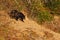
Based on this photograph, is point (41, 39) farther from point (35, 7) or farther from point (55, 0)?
point (55, 0)

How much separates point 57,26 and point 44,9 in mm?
1746

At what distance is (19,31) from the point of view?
12.4m

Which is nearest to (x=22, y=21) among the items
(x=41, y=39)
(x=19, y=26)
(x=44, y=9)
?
(x=19, y=26)

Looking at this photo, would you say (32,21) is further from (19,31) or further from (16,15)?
(19,31)

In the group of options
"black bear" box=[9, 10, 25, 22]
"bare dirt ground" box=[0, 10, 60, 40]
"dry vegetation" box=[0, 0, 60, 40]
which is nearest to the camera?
"bare dirt ground" box=[0, 10, 60, 40]

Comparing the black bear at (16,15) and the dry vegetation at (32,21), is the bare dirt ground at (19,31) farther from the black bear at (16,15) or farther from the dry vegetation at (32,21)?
the black bear at (16,15)

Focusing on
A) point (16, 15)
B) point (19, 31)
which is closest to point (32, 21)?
point (16, 15)

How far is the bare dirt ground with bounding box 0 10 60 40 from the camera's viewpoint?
11970 millimetres

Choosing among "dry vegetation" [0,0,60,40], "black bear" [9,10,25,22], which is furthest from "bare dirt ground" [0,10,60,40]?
"black bear" [9,10,25,22]

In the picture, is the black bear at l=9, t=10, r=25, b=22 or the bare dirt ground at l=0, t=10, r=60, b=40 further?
the black bear at l=9, t=10, r=25, b=22

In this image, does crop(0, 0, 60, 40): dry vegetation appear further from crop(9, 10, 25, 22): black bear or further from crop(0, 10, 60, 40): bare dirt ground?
crop(9, 10, 25, 22): black bear

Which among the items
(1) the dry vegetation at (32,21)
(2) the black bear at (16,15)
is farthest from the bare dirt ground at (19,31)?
(2) the black bear at (16,15)

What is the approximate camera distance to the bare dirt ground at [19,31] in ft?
39.3

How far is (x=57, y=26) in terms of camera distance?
15.8 m
